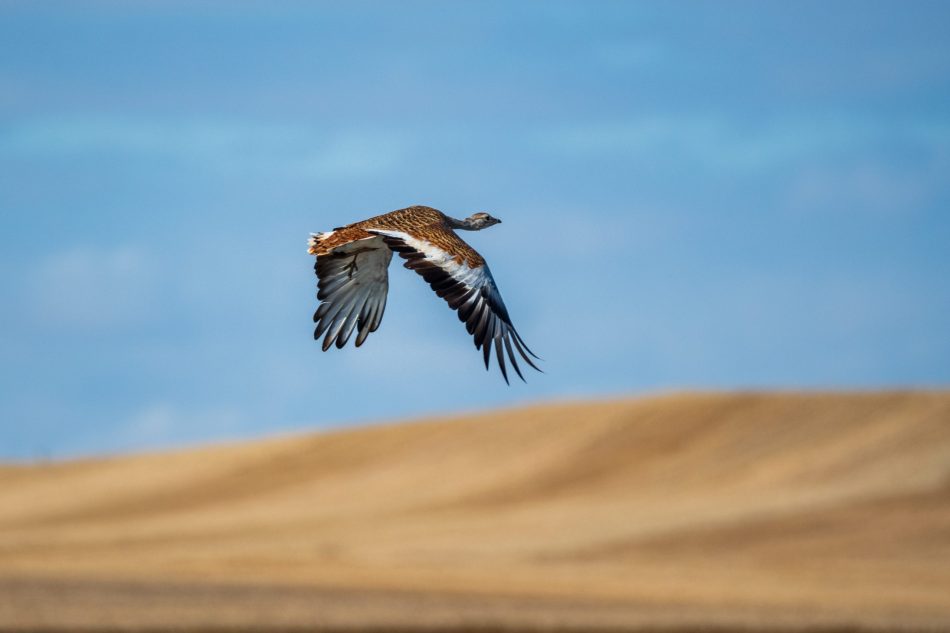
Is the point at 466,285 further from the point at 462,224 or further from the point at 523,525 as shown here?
the point at 523,525

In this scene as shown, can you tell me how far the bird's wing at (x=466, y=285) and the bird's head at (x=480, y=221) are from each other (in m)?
1.07

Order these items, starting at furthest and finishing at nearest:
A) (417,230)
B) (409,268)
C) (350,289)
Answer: (350,289) < (417,230) < (409,268)

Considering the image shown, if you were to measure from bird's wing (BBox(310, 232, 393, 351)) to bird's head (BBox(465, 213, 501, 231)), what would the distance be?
0.57 metres

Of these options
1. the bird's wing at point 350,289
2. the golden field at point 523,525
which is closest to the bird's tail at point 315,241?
the bird's wing at point 350,289

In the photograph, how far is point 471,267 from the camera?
24.6 feet

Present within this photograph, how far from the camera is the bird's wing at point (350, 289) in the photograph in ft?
26.8

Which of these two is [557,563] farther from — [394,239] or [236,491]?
[394,239]

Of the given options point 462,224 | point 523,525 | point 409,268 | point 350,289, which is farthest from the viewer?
point 523,525

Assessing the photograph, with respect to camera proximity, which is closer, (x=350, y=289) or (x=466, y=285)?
(x=466, y=285)

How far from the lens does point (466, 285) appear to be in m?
7.33

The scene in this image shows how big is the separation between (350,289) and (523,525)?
153 ft

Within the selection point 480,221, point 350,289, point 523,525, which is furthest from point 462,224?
point 523,525

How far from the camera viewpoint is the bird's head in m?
8.86

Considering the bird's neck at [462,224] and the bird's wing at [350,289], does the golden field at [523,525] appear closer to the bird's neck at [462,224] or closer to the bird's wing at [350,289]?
the bird's neck at [462,224]
